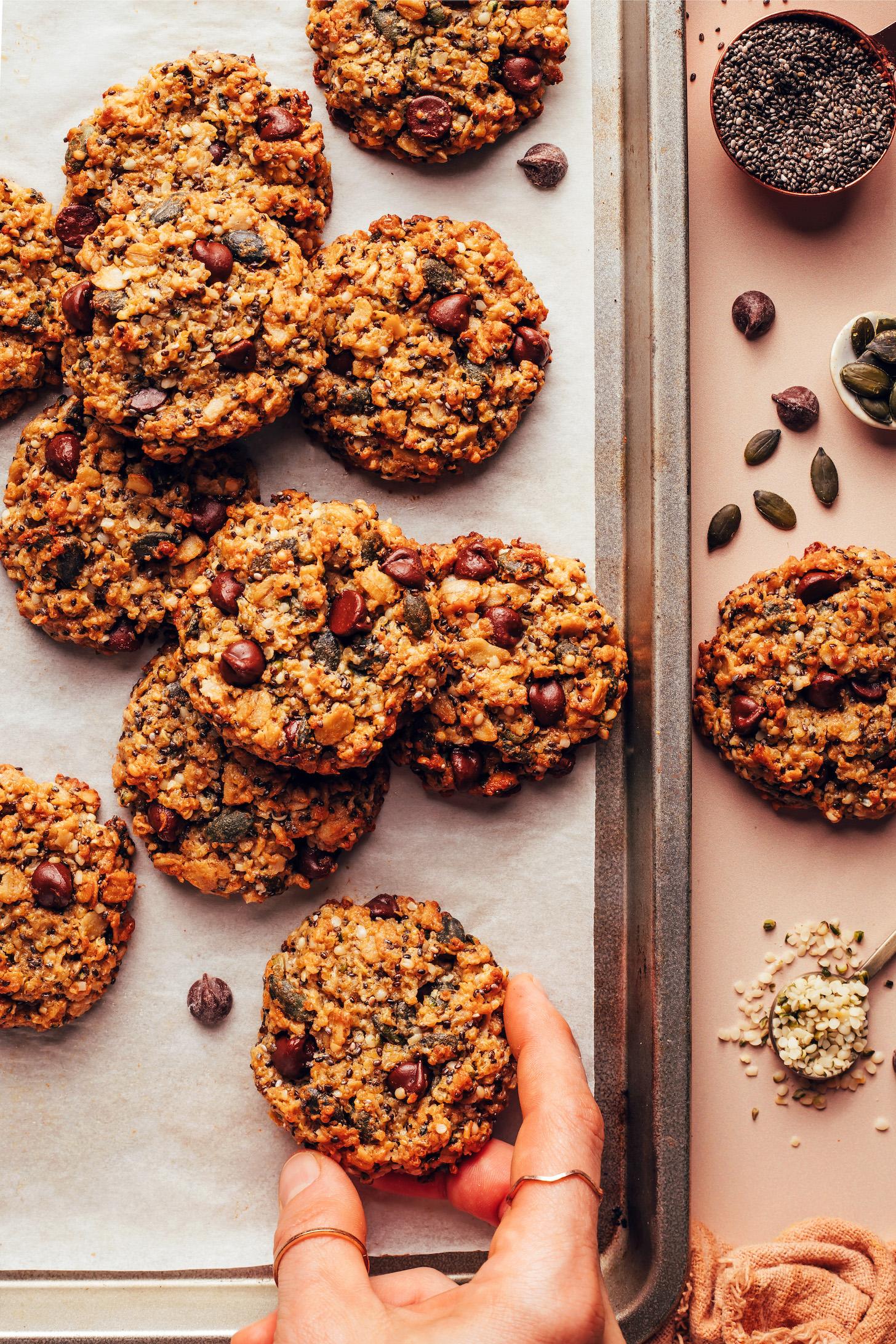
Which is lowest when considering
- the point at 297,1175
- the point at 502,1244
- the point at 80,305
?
the point at 297,1175

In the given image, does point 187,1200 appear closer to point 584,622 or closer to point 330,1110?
point 330,1110

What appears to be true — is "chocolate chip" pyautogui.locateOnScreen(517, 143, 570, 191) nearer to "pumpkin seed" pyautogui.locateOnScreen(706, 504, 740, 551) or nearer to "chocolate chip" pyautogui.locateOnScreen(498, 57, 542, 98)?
"chocolate chip" pyautogui.locateOnScreen(498, 57, 542, 98)

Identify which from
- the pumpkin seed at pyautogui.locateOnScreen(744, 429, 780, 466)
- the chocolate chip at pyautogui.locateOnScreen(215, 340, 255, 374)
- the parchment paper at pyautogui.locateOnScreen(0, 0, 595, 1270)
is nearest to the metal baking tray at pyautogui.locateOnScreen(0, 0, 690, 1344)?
the parchment paper at pyautogui.locateOnScreen(0, 0, 595, 1270)

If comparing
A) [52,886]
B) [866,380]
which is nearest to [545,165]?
[866,380]

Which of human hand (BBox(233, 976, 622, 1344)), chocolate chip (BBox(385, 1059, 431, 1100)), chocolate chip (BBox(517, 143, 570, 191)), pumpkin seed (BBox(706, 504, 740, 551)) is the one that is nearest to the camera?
human hand (BBox(233, 976, 622, 1344))

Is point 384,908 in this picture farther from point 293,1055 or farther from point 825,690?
point 825,690

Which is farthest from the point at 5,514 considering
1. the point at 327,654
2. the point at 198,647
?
the point at 327,654
